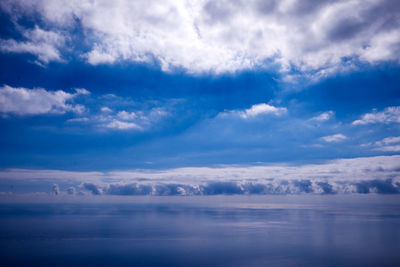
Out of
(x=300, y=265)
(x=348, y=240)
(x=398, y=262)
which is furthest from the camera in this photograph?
(x=348, y=240)

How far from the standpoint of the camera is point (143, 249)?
82.1 m

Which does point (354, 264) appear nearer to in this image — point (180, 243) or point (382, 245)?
point (382, 245)

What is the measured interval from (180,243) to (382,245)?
227 ft

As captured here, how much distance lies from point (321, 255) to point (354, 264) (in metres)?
10.8

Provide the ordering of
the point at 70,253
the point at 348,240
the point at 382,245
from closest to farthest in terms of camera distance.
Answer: the point at 70,253, the point at 382,245, the point at 348,240

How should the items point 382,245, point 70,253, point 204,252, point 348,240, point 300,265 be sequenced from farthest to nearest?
point 348,240 → point 382,245 → point 204,252 → point 70,253 → point 300,265

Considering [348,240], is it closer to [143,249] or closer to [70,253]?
[143,249]

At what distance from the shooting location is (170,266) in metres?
62.3

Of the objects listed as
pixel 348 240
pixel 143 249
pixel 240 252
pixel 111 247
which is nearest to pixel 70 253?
pixel 111 247

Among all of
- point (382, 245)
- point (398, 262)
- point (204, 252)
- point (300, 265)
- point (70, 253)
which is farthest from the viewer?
point (382, 245)

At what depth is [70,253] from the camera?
73.1 m

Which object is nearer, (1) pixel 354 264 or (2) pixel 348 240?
Answer: (1) pixel 354 264

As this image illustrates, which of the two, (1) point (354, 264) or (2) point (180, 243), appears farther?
(2) point (180, 243)

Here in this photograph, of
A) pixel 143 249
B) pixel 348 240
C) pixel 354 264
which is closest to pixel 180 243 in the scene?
pixel 143 249
